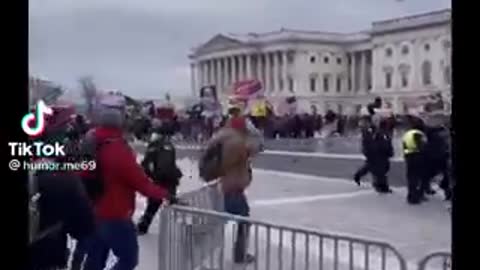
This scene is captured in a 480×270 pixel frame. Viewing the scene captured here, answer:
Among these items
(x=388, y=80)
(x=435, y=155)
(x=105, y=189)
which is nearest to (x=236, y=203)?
(x=105, y=189)

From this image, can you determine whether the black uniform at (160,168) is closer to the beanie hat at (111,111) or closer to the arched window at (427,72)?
the beanie hat at (111,111)

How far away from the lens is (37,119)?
341 cm

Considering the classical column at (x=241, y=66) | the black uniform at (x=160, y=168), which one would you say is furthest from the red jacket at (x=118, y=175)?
the classical column at (x=241, y=66)

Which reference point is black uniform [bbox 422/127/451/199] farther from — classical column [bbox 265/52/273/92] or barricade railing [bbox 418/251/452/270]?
barricade railing [bbox 418/251/452/270]

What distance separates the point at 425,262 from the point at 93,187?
5.22ft

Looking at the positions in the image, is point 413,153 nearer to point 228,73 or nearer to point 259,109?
point 228,73

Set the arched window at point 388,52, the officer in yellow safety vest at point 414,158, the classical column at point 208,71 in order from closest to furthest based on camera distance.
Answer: the classical column at point 208,71, the officer in yellow safety vest at point 414,158, the arched window at point 388,52

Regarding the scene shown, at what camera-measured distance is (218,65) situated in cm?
777

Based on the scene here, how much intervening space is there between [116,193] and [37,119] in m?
0.77

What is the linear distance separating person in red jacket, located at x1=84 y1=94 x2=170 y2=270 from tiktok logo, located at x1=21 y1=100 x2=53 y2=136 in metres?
0.43

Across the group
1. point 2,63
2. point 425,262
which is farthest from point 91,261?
point 425,262

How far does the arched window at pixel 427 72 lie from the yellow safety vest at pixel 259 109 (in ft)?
6.82

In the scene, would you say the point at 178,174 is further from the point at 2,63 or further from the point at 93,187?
the point at 2,63

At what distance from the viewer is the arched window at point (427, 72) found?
841cm
